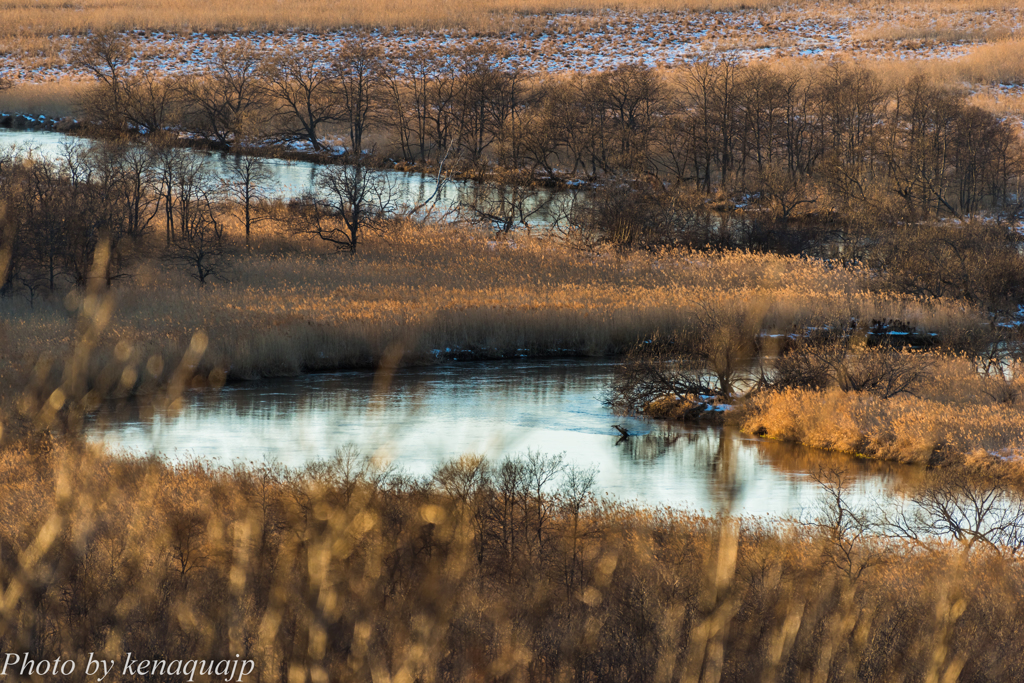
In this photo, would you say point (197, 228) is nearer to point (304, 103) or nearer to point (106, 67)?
point (304, 103)

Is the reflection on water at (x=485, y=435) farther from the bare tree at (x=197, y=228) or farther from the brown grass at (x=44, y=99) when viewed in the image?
the brown grass at (x=44, y=99)

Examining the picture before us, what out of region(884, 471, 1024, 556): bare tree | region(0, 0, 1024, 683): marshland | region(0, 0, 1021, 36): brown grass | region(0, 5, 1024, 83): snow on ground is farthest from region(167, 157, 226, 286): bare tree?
region(0, 0, 1021, 36): brown grass

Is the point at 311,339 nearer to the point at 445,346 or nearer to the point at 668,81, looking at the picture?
the point at 445,346

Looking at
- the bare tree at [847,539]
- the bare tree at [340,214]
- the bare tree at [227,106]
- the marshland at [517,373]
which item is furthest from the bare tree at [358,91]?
the bare tree at [847,539]

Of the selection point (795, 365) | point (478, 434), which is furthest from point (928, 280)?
point (478, 434)

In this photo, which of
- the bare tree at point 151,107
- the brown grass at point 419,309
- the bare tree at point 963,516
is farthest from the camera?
the bare tree at point 151,107

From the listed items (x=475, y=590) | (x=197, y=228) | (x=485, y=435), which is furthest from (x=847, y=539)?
(x=197, y=228)
